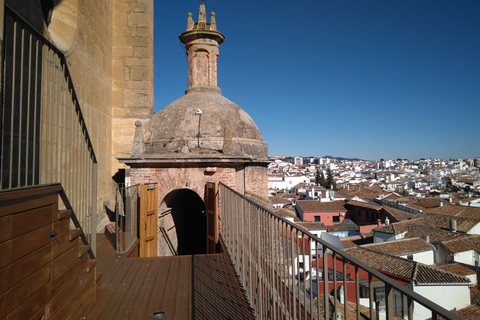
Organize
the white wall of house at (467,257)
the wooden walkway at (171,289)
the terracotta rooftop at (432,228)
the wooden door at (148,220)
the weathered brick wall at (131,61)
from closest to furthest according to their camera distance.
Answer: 1. the wooden walkway at (171,289)
2. the wooden door at (148,220)
3. the weathered brick wall at (131,61)
4. the white wall of house at (467,257)
5. the terracotta rooftop at (432,228)

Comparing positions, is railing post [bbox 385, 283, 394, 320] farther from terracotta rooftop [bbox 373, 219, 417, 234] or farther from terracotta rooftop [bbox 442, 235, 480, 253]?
terracotta rooftop [bbox 373, 219, 417, 234]

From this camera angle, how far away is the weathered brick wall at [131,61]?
1027 cm

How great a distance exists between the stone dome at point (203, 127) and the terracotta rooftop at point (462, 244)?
58.9ft

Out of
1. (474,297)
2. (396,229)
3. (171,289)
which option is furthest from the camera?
(396,229)

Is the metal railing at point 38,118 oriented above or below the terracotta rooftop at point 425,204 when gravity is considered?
above

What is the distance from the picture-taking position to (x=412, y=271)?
14.3 meters

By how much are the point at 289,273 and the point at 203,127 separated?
739 centimetres

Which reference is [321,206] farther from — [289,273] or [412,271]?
[289,273]

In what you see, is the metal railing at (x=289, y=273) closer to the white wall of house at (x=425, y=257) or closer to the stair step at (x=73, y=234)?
the stair step at (x=73, y=234)

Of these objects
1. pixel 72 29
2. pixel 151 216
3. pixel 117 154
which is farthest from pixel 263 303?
pixel 117 154

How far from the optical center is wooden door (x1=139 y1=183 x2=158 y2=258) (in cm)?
718

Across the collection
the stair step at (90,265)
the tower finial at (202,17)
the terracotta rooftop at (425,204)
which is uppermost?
the tower finial at (202,17)

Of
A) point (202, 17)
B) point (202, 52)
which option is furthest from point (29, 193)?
point (202, 17)

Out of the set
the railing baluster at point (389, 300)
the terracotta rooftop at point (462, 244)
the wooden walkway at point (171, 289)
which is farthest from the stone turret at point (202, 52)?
the terracotta rooftop at point (462, 244)
